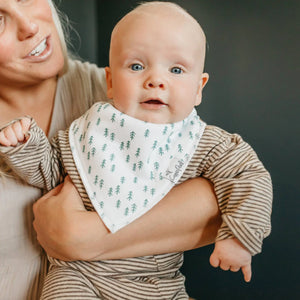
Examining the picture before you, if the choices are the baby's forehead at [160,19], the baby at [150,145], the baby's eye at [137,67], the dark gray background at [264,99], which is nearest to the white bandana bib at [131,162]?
the baby at [150,145]

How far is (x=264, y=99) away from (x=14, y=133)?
89cm

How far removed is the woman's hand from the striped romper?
0.04 m

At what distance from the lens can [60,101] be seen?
137 cm

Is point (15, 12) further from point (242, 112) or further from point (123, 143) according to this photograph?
point (242, 112)

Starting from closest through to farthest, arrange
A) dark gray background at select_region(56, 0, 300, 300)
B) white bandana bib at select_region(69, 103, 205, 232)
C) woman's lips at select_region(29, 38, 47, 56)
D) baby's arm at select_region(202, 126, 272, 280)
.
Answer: baby's arm at select_region(202, 126, 272, 280), white bandana bib at select_region(69, 103, 205, 232), woman's lips at select_region(29, 38, 47, 56), dark gray background at select_region(56, 0, 300, 300)

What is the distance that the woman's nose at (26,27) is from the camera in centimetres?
112

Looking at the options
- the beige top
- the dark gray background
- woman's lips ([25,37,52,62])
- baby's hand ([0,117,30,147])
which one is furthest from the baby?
the dark gray background

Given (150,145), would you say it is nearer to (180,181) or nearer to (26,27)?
(180,181)

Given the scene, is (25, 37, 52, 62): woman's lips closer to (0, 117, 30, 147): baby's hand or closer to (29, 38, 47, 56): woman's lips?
(29, 38, 47, 56): woman's lips

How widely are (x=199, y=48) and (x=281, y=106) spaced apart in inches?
18.9

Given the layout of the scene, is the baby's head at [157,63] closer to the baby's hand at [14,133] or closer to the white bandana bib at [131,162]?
the white bandana bib at [131,162]

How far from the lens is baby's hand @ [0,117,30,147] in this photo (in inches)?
40.6

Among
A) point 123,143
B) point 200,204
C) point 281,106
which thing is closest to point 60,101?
point 123,143

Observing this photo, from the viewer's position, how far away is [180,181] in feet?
3.65
